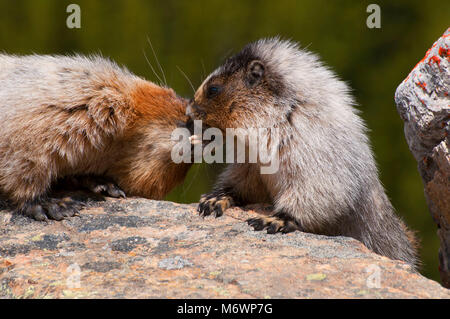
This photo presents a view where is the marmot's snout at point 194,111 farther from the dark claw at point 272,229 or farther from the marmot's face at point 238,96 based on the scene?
the dark claw at point 272,229

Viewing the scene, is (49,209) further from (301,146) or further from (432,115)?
(432,115)

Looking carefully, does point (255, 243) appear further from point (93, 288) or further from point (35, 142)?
point (35, 142)

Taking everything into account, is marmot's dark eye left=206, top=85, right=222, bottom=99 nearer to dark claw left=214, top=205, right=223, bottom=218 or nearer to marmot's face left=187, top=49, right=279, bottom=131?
marmot's face left=187, top=49, right=279, bottom=131

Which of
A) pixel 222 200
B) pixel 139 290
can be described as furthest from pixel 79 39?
pixel 139 290

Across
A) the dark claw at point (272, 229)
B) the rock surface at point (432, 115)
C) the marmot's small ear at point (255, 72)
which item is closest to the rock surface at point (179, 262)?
the dark claw at point (272, 229)

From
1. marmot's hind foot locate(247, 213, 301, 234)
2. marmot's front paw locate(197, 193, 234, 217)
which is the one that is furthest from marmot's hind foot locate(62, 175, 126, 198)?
marmot's hind foot locate(247, 213, 301, 234)

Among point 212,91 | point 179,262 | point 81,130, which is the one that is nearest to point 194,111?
point 212,91
